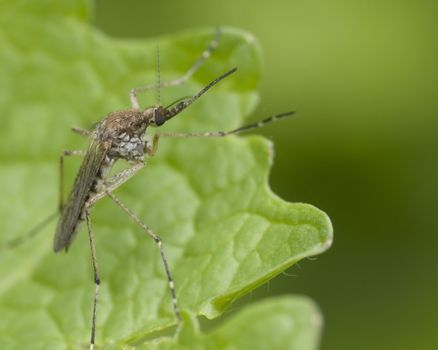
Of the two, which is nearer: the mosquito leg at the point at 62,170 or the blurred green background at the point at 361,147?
the mosquito leg at the point at 62,170

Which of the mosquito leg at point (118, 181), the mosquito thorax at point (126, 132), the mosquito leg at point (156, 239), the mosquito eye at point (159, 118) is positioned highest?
the mosquito eye at point (159, 118)

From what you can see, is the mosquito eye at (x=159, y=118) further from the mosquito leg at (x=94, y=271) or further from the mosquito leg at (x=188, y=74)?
the mosquito leg at (x=94, y=271)

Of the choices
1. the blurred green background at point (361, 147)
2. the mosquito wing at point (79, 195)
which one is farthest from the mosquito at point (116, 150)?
the blurred green background at point (361, 147)

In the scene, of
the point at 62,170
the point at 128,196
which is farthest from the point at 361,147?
the point at 62,170

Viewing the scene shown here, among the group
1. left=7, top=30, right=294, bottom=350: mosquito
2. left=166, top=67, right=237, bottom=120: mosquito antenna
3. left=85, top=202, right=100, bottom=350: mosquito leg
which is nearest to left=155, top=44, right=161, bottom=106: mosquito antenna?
left=7, top=30, right=294, bottom=350: mosquito

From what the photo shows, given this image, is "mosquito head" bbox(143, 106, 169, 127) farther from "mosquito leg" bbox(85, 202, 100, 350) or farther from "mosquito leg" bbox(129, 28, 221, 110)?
"mosquito leg" bbox(85, 202, 100, 350)

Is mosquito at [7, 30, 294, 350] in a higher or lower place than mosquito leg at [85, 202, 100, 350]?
higher
